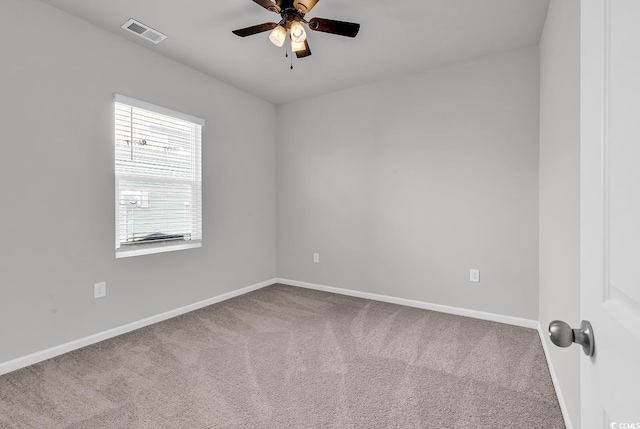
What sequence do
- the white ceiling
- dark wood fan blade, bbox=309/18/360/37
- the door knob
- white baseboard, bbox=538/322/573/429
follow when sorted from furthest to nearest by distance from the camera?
the white ceiling
dark wood fan blade, bbox=309/18/360/37
white baseboard, bbox=538/322/573/429
the door knob

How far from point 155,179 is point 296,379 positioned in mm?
2284

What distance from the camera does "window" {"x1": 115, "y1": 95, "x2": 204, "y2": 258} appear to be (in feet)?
9.30

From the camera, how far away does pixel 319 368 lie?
86.4 inches

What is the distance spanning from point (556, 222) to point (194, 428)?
2371 mm

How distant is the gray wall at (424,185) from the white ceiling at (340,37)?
11.8 inches

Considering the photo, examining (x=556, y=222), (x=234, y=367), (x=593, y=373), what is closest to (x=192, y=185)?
(x=234, y=367)

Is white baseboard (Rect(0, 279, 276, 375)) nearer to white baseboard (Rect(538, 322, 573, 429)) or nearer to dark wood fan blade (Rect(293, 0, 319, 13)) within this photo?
dark wood fan blade (Rect(293, 0, 319, 13))

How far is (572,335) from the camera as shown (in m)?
0.62

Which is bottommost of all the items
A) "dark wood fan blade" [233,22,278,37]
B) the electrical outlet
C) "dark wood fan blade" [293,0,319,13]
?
the electrical outlet

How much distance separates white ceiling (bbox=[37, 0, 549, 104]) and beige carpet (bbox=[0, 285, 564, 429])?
8.57 ft

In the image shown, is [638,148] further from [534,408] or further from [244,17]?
[244,17]

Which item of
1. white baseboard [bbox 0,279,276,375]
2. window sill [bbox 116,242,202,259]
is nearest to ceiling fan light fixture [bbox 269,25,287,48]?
window sill [bbox 116,242,202,259]

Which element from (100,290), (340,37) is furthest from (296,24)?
(100,290)

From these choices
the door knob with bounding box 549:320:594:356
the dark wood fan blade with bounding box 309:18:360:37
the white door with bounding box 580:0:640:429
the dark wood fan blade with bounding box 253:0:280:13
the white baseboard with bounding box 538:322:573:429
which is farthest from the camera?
the dark wood fan blade with bounding box 309:18:360:37
